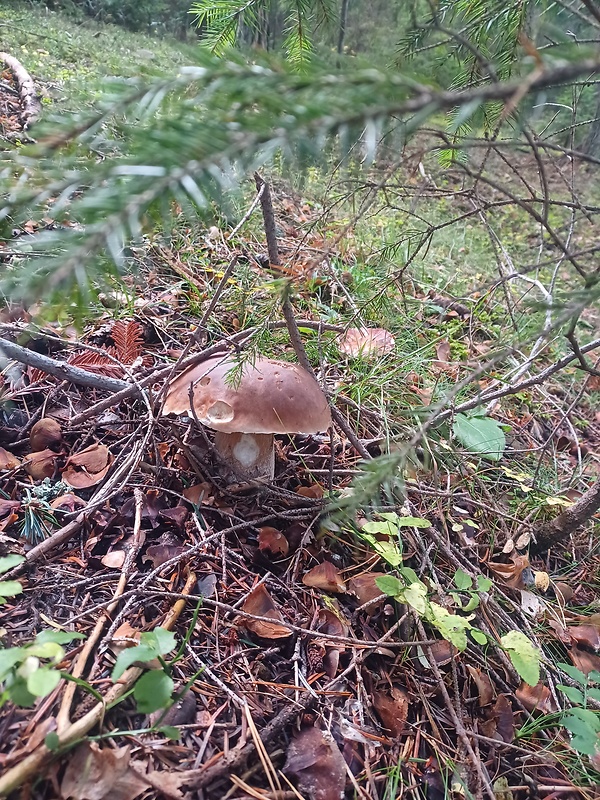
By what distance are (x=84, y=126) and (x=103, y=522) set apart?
1.16 metres

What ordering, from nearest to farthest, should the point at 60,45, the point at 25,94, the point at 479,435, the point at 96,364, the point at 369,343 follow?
the point at 96,364 < the point at 479,435 < the point at 369,343 < the point at 25,94 < the point at 60,45

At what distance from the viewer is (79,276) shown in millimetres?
605

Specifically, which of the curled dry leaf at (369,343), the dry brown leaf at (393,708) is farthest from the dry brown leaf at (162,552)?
the curled dry leaf at (369,343)

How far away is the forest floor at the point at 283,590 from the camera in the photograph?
0.99 meters

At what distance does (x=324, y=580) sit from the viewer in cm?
A: 152

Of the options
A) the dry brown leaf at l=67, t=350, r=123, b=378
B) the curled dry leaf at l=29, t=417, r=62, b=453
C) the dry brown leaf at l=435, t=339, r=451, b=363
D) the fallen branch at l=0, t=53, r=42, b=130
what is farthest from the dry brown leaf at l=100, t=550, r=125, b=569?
the fallen branch at l=0, t=53, r=42, b=130

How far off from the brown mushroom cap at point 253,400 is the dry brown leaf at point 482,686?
0.89 metres

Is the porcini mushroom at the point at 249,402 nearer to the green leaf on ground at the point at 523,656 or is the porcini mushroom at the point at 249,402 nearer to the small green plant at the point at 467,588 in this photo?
the small green plant at the point at 467,588

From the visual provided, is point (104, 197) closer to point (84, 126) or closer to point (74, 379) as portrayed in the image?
point (84, 126)

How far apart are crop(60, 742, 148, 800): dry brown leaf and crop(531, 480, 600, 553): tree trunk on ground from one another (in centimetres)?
164

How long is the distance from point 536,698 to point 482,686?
18 cm

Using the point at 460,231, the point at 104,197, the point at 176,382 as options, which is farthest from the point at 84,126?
the point at 460,231

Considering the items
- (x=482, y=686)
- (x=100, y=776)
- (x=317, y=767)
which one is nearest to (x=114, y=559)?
(x=100, y=776)

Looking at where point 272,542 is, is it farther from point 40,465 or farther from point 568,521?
point 568,521
